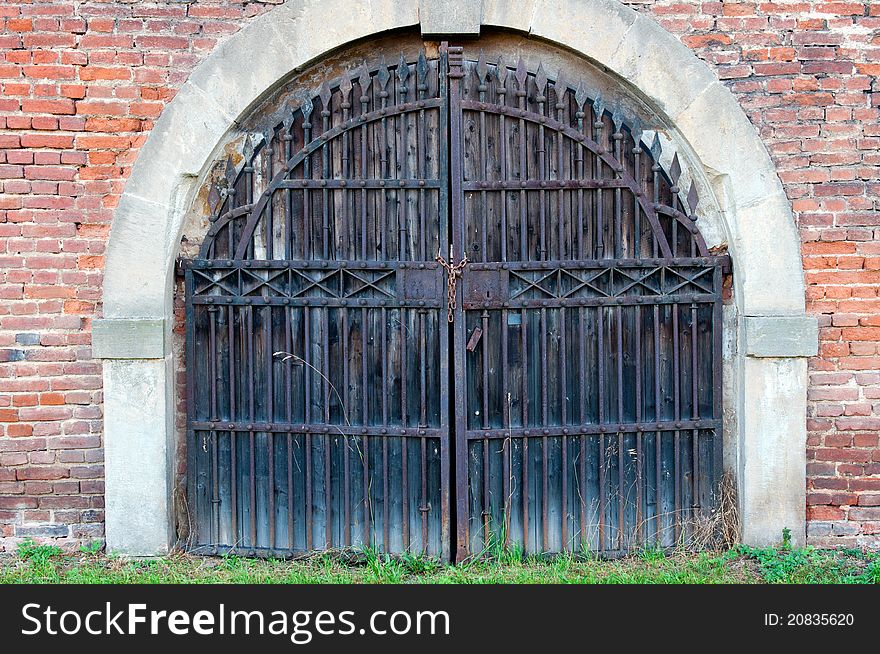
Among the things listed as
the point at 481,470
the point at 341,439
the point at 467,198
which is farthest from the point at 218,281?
the point at 481,470

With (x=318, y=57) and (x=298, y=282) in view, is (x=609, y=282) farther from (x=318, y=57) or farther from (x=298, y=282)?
(x=318, y=57)

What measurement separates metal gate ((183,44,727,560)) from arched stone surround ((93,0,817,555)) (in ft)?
0.66

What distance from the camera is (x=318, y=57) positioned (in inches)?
174

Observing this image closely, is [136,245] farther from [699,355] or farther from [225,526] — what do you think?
[699,355]

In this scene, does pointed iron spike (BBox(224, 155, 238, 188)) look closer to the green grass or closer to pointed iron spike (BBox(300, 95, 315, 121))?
pointed iron spike (BBox(300, 95, 315, 121))

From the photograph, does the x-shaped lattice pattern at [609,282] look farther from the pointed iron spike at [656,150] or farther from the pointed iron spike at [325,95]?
the pointed iron spike at [325,95]

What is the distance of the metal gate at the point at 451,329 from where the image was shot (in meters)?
4.47

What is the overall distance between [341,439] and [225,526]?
2.62 ft

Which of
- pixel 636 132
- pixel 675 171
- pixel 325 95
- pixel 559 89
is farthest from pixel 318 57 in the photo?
pixel 675 171

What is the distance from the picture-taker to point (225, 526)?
4.59 metres

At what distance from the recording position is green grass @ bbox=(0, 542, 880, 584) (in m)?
4.21

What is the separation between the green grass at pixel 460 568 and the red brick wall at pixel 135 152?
554 mm

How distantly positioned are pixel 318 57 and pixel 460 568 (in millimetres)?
2764

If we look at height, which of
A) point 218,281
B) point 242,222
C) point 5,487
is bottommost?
point 5,487
